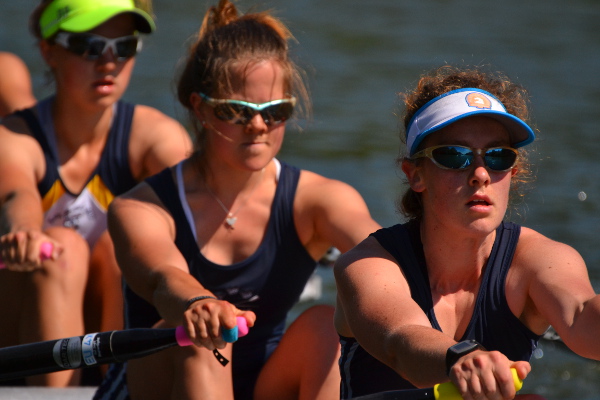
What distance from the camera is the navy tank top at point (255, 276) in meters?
3.01

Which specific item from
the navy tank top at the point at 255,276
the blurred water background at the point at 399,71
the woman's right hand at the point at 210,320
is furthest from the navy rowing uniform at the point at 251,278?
the blurred water background at the point at 399,71

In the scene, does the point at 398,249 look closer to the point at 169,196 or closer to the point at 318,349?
the point at 318,349

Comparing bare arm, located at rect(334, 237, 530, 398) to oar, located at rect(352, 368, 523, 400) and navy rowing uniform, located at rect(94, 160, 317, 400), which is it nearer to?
oar, located at rect(352, 368, 523, 400)

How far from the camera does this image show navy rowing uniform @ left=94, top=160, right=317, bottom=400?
3004 mm

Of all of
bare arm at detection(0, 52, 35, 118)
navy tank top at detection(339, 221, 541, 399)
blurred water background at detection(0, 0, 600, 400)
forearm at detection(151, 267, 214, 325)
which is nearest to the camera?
navy tank top at detection(339, 221, 541, 399)

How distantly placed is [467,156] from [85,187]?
6.07ft

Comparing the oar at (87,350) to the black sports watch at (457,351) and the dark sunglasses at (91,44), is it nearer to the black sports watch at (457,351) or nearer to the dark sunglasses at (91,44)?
the black sports watch at (457,351)

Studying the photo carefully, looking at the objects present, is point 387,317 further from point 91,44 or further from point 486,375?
point 91,44

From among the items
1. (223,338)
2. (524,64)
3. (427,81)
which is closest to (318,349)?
(223,338)

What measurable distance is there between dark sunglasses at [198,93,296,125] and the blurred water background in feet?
9.12

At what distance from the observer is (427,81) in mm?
2463

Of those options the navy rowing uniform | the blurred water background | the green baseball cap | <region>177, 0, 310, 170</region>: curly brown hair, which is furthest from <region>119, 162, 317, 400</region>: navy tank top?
the blurred water background

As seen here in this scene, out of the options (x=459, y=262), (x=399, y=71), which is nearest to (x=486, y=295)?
(x=459, y=262)

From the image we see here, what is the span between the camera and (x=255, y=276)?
3027 mm
